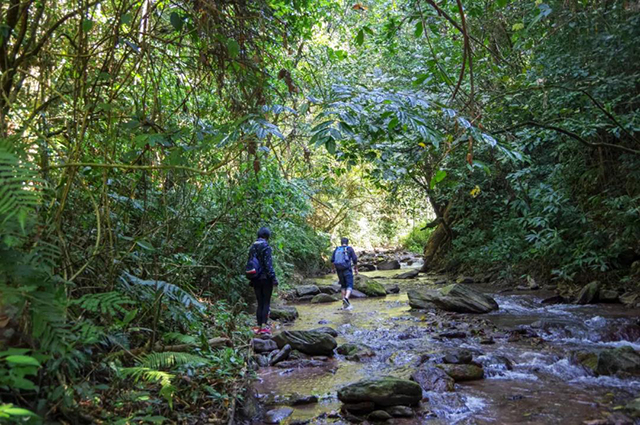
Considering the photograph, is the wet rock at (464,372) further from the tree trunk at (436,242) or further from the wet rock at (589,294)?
the tree trunk at (436,242)

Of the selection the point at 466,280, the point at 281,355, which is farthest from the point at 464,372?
the point at 466,280

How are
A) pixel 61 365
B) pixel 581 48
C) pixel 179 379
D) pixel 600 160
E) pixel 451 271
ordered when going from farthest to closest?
pixel 451 271 < pixel 600 160 < pixel 581 48 < pixel 179 379 < pixel 61 365

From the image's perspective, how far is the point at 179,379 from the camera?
3.77m

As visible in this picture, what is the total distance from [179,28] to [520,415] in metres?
4.97

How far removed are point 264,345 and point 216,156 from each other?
318cm

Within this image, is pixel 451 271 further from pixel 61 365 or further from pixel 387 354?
pixel 61 365

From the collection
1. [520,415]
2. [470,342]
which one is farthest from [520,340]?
[520,415]

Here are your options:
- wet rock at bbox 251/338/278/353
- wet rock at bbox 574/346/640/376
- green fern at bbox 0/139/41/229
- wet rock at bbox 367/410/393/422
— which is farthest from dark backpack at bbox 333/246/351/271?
green fern at bbox 0/139/41/229

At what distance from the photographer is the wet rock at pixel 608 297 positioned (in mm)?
9773

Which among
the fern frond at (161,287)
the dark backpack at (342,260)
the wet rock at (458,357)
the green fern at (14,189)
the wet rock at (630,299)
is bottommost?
the wet rock at (458,357)

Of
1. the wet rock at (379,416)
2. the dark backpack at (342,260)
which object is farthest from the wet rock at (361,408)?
the dark backpack at (342,260)

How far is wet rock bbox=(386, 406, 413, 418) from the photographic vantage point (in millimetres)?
4809

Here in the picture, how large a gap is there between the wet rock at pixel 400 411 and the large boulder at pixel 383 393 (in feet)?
0.21

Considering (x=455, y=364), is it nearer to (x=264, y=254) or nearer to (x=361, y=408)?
(x=361, y=408)
